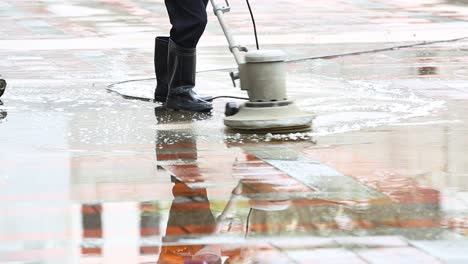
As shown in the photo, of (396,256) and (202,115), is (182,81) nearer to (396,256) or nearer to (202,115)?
(202,115)

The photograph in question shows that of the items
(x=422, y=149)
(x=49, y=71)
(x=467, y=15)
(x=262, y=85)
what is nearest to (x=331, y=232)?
(x=422, y=149)

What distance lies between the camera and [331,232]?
4.44 meters

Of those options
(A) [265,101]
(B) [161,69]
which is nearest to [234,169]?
(A) [265,101]

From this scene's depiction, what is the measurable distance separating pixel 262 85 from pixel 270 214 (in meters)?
2.20

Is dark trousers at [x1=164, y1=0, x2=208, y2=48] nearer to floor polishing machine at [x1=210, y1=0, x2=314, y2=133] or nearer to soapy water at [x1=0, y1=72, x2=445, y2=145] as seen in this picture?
soapy water at [x1=0, y1=72, x2=445, y2=145]

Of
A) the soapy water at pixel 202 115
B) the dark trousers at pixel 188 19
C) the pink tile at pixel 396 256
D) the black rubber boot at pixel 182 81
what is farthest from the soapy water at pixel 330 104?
the pink tile at pixel 396 256

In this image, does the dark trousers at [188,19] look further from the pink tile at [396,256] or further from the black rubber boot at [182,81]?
the pink tile at [396,256]

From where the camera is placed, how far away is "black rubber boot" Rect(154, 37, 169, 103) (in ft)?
26.8

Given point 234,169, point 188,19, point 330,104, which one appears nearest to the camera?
point 234,169

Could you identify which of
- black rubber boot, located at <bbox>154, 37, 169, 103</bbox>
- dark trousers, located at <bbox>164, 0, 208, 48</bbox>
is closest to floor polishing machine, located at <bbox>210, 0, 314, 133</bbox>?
dark trousers, located at <bbox>164, 0, 208, 48</bbox>

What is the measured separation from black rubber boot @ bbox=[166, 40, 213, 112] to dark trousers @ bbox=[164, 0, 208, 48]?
83mm

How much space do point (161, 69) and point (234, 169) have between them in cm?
263

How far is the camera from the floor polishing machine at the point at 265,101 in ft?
22.0

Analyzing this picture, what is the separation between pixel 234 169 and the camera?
18.7ft
